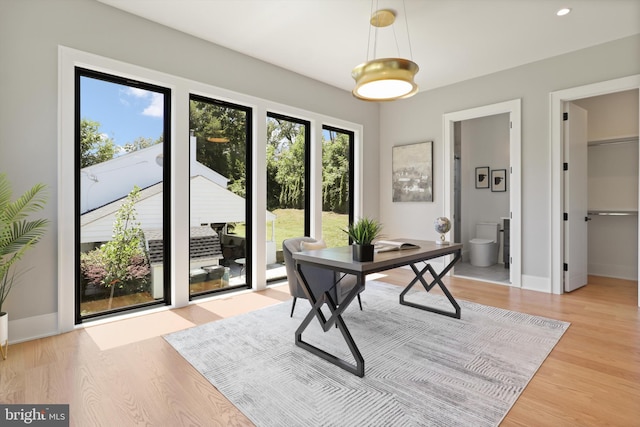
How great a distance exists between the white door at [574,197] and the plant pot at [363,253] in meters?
3.27

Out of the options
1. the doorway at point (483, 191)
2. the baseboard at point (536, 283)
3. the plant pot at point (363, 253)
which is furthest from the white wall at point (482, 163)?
the plant pot at point (363, 253)

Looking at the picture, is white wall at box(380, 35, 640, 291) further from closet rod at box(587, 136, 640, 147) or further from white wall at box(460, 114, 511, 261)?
closet rod at box(587, 136, 640, 147)

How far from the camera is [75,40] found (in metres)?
2.80

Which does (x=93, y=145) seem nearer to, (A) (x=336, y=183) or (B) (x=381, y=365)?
(B) (x=381, y=365)

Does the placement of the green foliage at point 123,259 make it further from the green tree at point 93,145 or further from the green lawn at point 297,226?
the green lawn at point 297,226

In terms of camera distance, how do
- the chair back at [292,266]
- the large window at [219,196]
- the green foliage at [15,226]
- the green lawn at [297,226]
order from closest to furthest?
the green foliage at [15,226], the chair back at [292,266], the large window at [219,196], the green lawn at [297,226]

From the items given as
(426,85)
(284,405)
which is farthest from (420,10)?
(284,405)

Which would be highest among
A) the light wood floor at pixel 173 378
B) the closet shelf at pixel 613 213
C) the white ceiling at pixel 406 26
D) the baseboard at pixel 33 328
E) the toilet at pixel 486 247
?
the white ceiling at pixel 406 26

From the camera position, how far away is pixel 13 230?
244 cm

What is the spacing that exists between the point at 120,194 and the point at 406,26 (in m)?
3.30

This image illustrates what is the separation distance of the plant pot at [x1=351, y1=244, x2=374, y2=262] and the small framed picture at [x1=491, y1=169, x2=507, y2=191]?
185 inches

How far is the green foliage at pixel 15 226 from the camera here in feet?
7.57

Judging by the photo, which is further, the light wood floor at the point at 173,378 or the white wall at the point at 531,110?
the white wall at the point at 531,110

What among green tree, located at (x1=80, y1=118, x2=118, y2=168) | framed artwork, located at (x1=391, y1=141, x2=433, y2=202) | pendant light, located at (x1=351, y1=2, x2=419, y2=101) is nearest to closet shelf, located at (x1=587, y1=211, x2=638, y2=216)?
framed artwork, located at (x1=391, y1=141, x2=433, y2=202)
